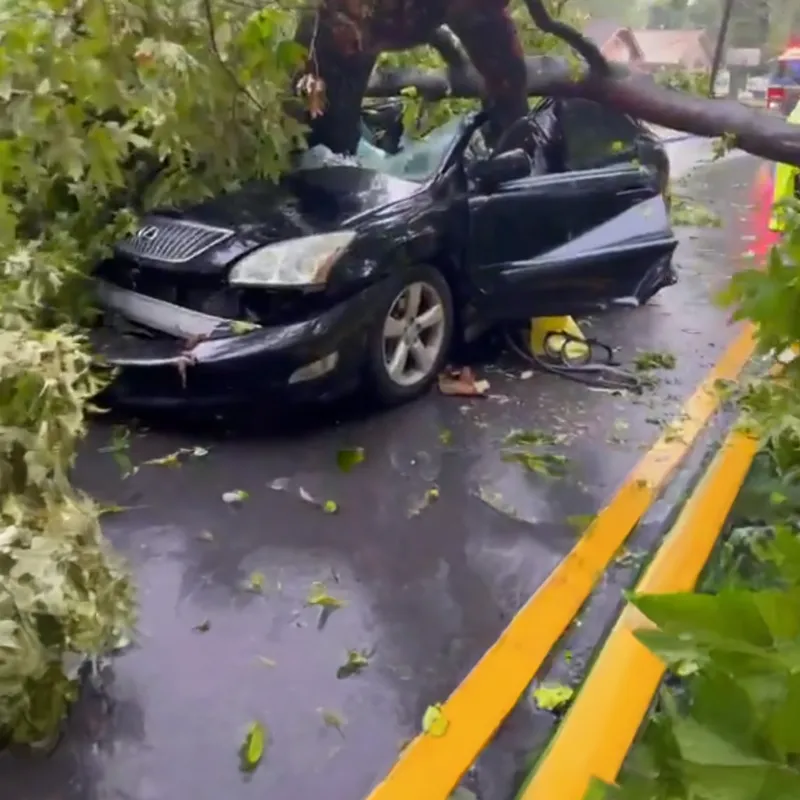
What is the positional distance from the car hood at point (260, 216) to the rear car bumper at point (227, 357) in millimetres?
253

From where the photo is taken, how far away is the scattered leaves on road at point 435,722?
2666mm

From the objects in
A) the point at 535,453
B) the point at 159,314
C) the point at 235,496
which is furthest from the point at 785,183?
the point at 235,496

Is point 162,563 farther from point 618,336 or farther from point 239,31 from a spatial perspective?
point 618,336

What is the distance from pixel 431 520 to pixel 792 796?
267cm

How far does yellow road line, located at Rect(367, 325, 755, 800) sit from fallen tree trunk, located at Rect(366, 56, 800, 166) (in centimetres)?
137

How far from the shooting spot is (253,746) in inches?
102

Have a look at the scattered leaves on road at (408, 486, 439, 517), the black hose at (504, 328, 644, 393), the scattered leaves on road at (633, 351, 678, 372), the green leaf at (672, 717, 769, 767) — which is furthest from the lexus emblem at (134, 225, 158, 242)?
the green leaf at (672, 717, 769, 767)

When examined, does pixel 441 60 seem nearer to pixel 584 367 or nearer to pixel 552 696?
pixel 584 367

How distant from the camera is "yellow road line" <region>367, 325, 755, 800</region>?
2514 millimetres

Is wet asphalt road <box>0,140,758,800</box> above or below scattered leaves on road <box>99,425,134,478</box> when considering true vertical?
above

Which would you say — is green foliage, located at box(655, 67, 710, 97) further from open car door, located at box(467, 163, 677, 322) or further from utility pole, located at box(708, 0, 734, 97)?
open car door, located at box(467, 163, 677, 322)

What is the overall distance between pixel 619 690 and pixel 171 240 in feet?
9.51

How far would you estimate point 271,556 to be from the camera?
3592 mm

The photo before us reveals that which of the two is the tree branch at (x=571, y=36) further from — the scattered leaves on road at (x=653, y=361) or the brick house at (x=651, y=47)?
the scattered leaves on road at (x=653, y=361)
